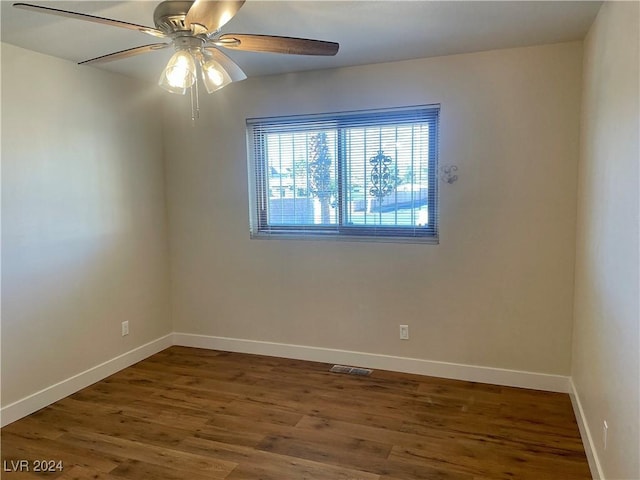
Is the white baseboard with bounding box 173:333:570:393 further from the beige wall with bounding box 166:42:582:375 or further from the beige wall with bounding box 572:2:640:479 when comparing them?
the beige wall with bounding box 572:2:640:479

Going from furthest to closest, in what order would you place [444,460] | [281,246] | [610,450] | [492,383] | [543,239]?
1. [281,246]
2. [492,383]
3. [543,239]
4. [444,460]
5. [610,450]

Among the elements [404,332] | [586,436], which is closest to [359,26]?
[404,332]

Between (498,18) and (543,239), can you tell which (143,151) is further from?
(543,239)

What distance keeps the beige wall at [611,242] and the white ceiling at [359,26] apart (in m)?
0.32

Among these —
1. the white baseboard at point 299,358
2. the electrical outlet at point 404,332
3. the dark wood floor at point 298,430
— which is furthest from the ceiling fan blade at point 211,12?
the white baseboard at point 299,358

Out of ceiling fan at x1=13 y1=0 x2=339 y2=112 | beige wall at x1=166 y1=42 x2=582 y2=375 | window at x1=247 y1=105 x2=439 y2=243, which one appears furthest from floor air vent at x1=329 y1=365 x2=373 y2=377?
ceiling fan at x1=13 y1=0 x2=339 y2=112

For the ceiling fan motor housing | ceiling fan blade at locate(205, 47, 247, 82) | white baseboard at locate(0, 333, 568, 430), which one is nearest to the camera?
the ceiling fan motor housing

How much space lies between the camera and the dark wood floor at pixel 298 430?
2244mm

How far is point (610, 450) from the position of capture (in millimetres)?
1862

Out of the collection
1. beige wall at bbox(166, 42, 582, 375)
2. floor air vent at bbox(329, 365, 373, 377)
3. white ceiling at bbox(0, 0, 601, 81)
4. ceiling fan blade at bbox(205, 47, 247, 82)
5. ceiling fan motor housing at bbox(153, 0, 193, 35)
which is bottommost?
floor air vent at bbox(329, 365, 373, 377)

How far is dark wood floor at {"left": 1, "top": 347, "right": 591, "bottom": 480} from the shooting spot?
7.36 ft

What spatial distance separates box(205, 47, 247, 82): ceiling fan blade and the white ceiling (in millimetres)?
287

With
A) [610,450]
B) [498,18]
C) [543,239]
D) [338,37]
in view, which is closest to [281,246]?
[338,37]

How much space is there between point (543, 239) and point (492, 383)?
108 centimetres
